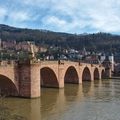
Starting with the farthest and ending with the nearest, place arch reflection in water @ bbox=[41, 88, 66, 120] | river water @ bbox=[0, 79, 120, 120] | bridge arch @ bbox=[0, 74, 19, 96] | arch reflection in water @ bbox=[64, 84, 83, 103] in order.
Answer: arch reflection in water @ bbox=[64, 84, 83, 103], bridge arch @ bbox=[0, 74, 19, 96], arch reflection in water @ bbox=[41, 88, 66, 120], river water @ bbox=[0, 79, 120, 120]

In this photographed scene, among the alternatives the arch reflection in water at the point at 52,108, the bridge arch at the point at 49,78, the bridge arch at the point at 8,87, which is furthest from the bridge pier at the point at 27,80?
the bridge arch at the point at 49,78

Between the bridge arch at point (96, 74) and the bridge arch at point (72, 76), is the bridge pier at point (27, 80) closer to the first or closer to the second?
the bridge arch at point (72, 76)

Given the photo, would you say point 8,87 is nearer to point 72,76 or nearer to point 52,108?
point 52,108

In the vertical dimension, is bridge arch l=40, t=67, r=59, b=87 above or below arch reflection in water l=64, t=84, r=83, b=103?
above

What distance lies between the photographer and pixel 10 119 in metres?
14.5

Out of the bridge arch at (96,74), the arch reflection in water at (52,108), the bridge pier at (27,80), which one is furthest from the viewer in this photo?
the bridge arch at (96,74)

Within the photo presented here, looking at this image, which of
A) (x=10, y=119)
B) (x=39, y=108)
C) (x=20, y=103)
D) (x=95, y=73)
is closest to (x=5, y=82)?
(x=20, y=103)

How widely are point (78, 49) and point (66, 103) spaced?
129293 millimetres

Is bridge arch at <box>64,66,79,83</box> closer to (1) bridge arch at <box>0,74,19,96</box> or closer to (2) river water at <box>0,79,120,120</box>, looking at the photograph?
(2) river water at <box>0,79,120,120</box>

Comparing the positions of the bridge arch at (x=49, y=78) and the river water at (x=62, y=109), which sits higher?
the bridge arch at (x=49, y=78)

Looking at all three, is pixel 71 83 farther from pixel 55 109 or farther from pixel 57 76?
pixel 55 109

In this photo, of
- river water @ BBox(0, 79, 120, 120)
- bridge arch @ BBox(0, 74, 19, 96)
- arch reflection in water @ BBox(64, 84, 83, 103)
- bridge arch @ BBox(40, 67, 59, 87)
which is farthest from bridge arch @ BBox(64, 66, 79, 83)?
bridge arch @ BBox(0, 74, 19, 96)

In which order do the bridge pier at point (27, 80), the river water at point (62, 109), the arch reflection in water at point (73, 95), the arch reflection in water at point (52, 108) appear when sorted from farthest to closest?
the arch reflection in water at point (73, 95) < the bridge pier at point (27, 80) < the arch reflection in water at point (52, 108) < the river water at point (62, 109)

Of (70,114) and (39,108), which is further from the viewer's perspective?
(39,108)
